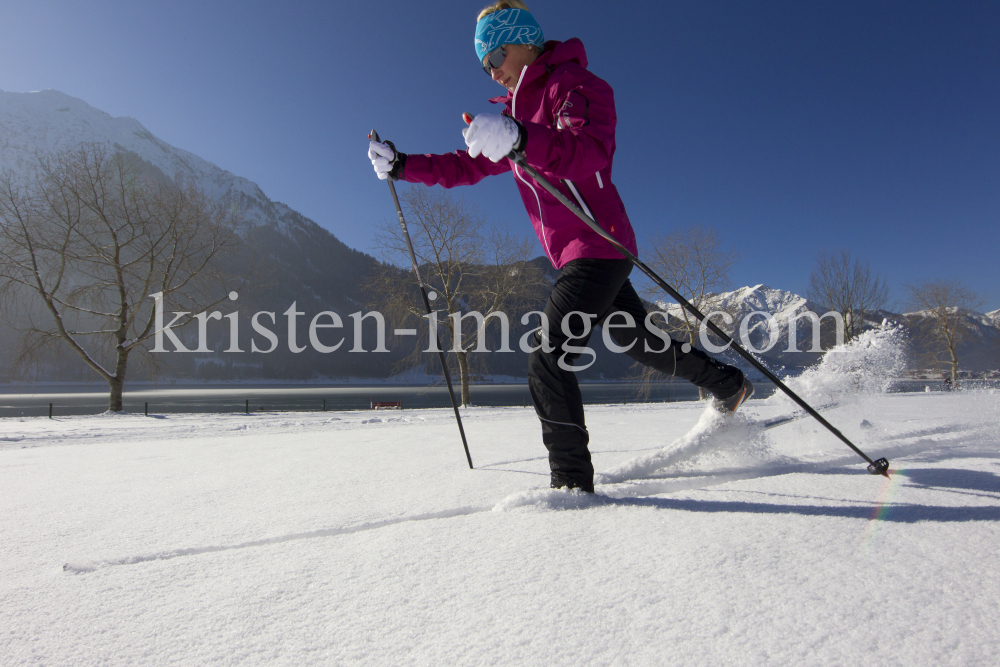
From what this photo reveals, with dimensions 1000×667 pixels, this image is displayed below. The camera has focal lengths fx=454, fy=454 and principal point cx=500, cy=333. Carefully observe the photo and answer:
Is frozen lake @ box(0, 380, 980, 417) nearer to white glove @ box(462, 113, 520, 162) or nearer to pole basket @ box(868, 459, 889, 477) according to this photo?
pole basket @ box(868, 459, 889, 477)

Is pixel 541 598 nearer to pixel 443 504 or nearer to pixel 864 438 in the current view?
pixel 443 504

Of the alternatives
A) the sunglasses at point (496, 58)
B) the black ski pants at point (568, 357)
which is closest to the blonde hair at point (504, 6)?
the sunglasses at point (496, 58)

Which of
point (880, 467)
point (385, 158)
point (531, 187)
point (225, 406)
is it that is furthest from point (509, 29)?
point (225, 406)

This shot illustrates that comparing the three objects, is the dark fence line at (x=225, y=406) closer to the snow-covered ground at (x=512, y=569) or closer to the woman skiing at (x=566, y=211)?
the woman skiing at (x=566, y=211)

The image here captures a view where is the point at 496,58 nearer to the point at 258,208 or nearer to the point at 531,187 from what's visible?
the point at 531,187

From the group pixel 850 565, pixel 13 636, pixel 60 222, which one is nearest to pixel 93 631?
pixel 13 636

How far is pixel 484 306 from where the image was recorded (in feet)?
55.7

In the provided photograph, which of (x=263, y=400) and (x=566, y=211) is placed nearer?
(x=566, y=211)

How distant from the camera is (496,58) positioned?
1621 millimetres

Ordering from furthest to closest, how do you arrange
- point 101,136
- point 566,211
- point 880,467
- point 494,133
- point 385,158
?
point 101,136, point 385,158, point 566,211, point 880,467, point 494,133

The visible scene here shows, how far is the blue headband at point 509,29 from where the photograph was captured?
1.58 meters

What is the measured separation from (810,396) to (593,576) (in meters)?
1.91

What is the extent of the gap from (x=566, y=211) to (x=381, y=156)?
0.83 meters

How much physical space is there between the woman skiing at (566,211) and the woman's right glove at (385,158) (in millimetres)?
467
